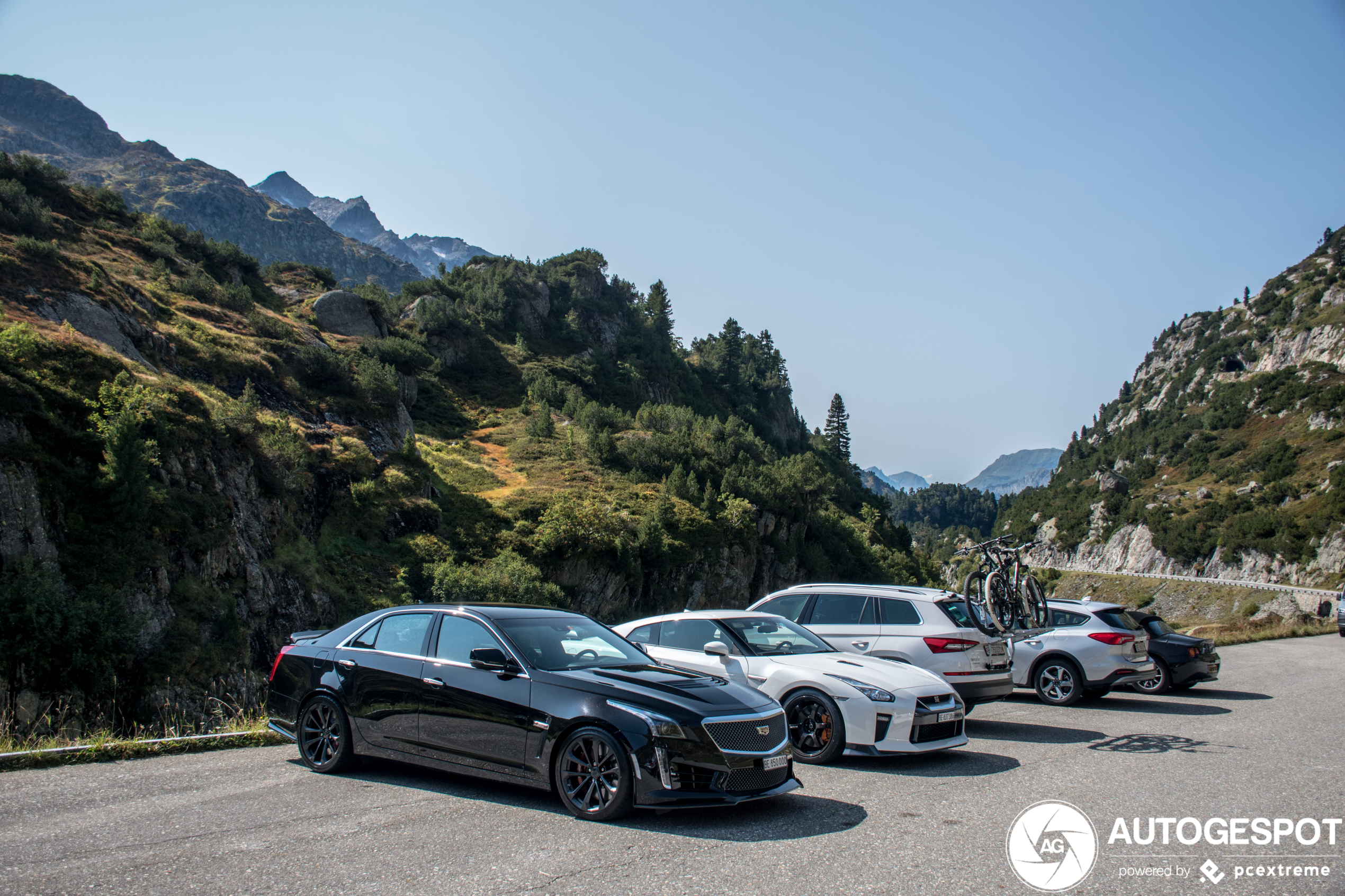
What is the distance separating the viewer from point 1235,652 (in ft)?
67.3

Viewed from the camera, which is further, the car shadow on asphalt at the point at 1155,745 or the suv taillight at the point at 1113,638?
the suv taillight at the point at 1113,638

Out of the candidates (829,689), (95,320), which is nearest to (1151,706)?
(829,689)

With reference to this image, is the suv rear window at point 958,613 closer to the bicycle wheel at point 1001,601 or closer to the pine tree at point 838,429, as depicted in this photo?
the bicycle wheel at point 1001,601

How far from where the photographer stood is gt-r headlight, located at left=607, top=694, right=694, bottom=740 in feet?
17.7

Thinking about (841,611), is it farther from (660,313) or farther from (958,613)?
(660,313)

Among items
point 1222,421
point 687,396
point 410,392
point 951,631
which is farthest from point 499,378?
point 1222,421

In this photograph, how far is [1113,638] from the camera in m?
11.5

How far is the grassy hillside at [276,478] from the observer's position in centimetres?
1717

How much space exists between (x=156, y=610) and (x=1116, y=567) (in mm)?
135081

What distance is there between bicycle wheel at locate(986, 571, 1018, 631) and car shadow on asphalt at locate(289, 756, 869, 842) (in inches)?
152

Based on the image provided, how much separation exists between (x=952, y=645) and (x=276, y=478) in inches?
956

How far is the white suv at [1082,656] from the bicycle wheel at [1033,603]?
Result: 1.72m

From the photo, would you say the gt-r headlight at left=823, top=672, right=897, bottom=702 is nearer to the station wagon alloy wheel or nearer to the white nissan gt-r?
the white nissan gt-r

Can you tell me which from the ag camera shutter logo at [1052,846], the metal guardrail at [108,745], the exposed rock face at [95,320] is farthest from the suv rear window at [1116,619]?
the exposed rock face at [95,320]
